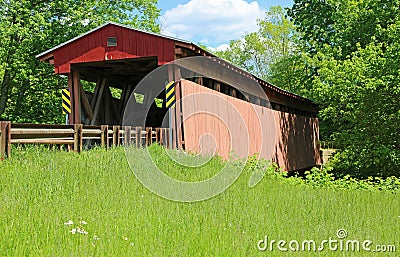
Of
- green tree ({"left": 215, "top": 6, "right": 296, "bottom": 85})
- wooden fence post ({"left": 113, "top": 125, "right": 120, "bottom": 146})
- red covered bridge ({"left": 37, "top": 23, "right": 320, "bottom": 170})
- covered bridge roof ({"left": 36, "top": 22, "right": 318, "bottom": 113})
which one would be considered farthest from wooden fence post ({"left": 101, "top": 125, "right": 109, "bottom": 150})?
green tree ({"left": 215, "top": 6, "right": 296, "bottom": 85})

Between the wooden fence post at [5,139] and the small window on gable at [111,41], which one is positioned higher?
the small window on gable at [111,41]

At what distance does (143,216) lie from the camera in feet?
16.2

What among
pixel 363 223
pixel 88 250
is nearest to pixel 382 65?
pixel 363 223

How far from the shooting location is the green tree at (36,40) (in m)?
18.4

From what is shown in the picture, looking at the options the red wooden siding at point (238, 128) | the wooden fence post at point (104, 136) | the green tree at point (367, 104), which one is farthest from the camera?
the green tree at point (367, 104)

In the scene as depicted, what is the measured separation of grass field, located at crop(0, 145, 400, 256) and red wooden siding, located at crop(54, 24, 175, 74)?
394 cm

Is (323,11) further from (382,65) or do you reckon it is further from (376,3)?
(382,65)

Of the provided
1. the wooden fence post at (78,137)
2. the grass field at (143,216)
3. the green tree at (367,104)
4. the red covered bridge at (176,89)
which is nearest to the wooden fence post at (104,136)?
the wooden fence post at (78,137)

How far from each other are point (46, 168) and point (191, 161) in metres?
2.96

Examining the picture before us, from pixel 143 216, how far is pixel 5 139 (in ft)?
10.1

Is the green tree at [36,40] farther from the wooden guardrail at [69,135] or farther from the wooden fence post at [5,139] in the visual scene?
the wooden fence post at [5,139]

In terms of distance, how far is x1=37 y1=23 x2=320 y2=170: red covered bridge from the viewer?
36.3ft

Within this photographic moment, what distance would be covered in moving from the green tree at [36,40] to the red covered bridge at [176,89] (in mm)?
4733

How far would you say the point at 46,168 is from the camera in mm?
6797
